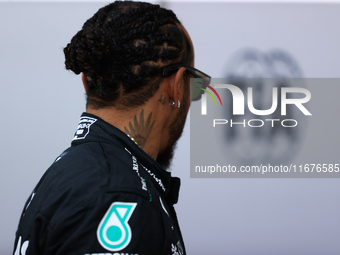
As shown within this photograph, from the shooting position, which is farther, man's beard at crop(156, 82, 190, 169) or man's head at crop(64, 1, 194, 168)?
man's beard at crop(156, 82, 190, 169)

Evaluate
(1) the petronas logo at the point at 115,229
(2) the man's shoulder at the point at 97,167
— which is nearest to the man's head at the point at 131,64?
(2) the man's shoulder at the point at 97,167

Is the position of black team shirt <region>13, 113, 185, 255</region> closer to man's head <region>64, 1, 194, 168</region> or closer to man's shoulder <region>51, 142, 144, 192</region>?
man's shoulder <region>51, 142, 144, 192</region>

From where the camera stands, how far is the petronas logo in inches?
20.2

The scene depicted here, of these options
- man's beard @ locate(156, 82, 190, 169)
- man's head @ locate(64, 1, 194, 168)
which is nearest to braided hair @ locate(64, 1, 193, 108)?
man's head @ locate(64, 1, 194, 168)

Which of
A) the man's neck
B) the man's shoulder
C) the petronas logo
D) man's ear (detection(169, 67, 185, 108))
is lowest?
the petronas logo

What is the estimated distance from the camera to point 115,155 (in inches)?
24.9

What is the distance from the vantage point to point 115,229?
519mm

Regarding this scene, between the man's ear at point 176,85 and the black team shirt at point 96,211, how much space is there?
8.5 inches

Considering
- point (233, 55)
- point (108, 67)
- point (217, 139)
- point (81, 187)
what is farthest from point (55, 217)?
point (233, 55)

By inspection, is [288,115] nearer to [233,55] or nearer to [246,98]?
[246,98]

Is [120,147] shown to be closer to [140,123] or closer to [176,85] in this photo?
[140,123]

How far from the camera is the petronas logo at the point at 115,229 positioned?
0.51m

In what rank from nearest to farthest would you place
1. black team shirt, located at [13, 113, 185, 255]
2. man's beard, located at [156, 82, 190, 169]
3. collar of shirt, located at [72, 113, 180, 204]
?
black team shirt, located at [13, 113, 185, 255] < collar of shirt, located at [72, 113, 180, 204] < man's beard, located at [156, 82, 190, 169]

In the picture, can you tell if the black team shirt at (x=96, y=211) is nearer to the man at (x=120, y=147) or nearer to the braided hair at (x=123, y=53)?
the man at (x=120, y=147)
